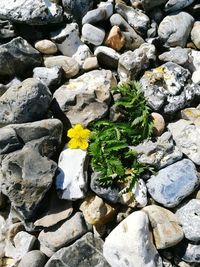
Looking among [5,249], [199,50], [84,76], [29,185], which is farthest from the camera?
[199,50]

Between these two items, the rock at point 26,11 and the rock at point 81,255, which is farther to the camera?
the rock at point 26,11

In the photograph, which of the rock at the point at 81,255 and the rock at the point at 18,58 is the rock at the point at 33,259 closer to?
the rock at the point at 81,255

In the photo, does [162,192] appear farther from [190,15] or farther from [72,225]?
[190,15]

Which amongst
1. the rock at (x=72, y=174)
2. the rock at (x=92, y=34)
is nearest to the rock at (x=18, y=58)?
the rock at (x=92, y=34)

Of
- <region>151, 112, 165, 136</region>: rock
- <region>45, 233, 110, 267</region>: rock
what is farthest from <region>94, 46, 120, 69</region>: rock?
<region>45, 233, 110, 267</region>: rock

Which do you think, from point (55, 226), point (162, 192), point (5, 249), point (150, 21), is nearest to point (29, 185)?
point (55, 226)

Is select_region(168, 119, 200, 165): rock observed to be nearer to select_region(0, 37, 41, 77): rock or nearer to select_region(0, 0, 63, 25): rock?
select_region(0, 37, 41, 77): rock
